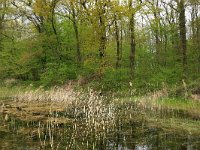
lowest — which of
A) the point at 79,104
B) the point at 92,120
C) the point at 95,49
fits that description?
the point at 92,120

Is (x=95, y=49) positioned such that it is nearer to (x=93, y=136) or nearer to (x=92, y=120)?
(x=92, y=120)

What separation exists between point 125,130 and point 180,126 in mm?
1901

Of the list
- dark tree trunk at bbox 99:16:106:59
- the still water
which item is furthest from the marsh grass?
dark tree trunk at bbox 99:16:106:59

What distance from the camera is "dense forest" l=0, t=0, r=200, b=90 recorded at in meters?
25.2

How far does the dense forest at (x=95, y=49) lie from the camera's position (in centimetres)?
2525

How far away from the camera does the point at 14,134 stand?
32.9 ft

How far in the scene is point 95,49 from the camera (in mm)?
26516

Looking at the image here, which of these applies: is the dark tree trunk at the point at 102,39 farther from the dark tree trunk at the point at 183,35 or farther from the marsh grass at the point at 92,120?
the marsh grass at the point at 92,120

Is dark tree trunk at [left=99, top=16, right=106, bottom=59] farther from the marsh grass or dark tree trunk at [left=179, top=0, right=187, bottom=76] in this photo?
the marsh grass

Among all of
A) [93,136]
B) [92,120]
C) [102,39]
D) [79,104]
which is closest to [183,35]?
[102,39]

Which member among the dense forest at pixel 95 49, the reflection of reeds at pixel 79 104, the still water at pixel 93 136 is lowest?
the still water at pixel 93 136

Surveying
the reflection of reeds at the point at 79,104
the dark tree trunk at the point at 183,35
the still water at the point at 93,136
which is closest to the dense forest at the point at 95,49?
the dark tree trunk at the point at 183,35

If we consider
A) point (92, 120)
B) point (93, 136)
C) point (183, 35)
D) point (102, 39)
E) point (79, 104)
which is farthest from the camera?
point (102, 39)

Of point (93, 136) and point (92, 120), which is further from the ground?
point (92, 120)
